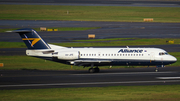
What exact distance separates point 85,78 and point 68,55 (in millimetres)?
5074

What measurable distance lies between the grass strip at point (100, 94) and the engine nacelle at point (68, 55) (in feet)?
31.8

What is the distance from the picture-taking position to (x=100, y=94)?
29703mm

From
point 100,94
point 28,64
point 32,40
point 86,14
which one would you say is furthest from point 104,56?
point 86,14

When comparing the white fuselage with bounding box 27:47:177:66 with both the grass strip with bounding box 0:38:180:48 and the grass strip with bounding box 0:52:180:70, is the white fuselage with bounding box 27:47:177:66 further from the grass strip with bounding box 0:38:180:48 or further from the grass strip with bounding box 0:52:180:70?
the grass strip with bounding box 0:38:180:48

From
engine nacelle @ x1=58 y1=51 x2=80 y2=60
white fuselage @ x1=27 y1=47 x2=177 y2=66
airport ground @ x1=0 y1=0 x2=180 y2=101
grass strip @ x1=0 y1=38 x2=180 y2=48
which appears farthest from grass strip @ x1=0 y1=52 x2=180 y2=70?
grass strip @ x1=0 y1=38 x2=180 y2=48

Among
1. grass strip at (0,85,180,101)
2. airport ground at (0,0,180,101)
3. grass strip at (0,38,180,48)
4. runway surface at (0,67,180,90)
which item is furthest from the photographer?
grass strip at (0,38,180,48)

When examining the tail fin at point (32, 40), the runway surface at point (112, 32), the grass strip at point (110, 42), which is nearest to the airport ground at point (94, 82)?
the tail fin at point (32, 40)

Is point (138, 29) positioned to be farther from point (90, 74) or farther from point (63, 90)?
point (63, 90)

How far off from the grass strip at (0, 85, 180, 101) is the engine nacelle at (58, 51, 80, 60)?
971 centimetres

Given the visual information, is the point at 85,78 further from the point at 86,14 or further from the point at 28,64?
the point at 86,14

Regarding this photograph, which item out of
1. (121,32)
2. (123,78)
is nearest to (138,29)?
(121,32)

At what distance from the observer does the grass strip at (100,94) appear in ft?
92.1

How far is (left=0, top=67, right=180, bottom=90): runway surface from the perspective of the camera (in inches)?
1367

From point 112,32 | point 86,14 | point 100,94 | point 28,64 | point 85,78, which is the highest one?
point 86,14
